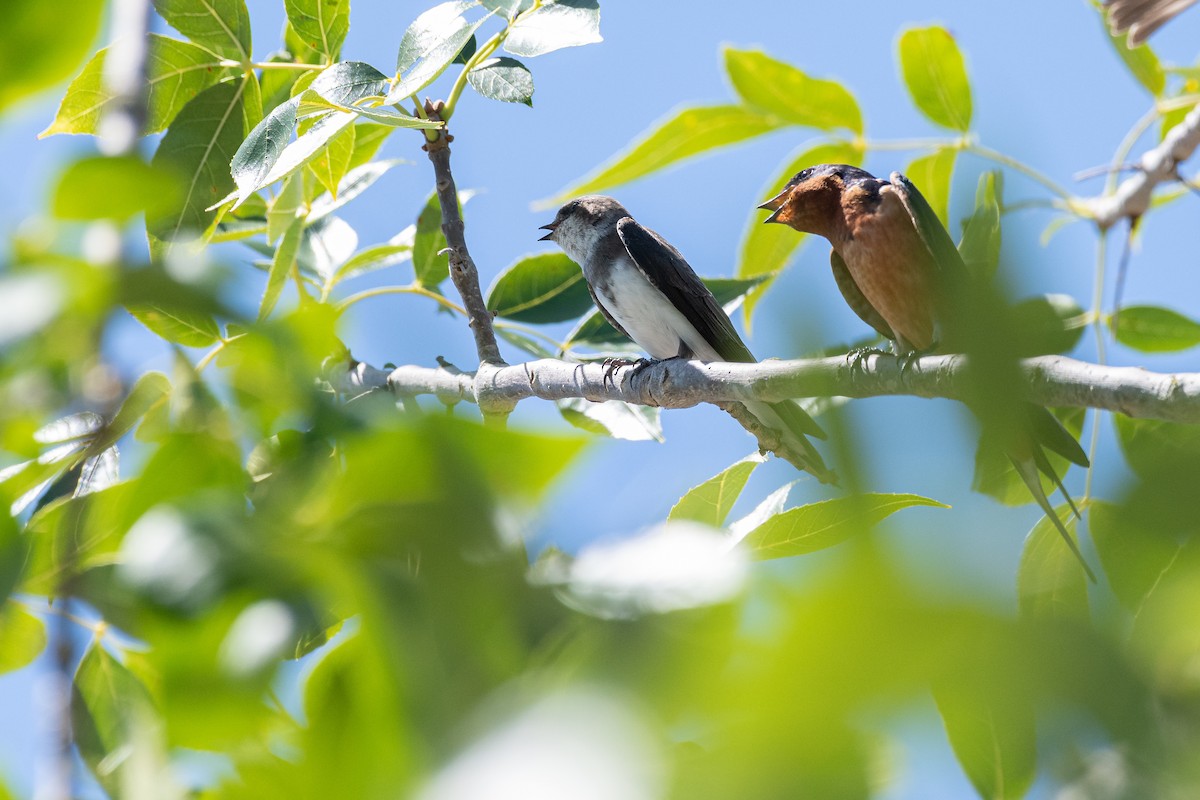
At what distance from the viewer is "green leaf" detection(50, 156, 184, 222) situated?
422 mm

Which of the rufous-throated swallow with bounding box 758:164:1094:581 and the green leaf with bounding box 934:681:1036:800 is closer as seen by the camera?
the green leaf with bounding box 934:681:1036:800

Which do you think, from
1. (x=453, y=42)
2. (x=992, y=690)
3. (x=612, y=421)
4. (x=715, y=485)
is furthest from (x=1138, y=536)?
(x=612, y=421)

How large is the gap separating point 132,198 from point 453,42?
1.48m

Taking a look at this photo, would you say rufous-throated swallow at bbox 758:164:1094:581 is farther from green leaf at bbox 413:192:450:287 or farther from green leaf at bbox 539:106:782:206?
green leaf at bbox 413:192:450:287

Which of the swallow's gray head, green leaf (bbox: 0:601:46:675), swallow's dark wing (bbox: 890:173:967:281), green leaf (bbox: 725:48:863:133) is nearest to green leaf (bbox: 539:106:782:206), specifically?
green leaf (bbox: 725:48:863:133)

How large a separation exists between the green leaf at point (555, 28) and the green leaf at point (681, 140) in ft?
3.20

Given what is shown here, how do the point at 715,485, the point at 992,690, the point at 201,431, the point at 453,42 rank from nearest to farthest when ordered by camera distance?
the point at 992,690
the point at 201,431
the point at 715,485
the point at 453,42

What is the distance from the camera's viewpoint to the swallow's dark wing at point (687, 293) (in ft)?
14.5

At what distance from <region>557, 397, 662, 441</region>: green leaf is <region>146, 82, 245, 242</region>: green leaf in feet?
3.06

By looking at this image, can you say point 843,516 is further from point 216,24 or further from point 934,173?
point 934,173

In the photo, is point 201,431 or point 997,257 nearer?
point 997,257

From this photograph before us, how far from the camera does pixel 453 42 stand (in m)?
1.81

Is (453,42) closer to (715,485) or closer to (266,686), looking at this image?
(715,485)

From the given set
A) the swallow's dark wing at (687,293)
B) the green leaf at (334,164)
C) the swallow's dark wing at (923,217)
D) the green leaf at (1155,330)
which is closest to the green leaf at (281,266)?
the green leaf at (334,164)
